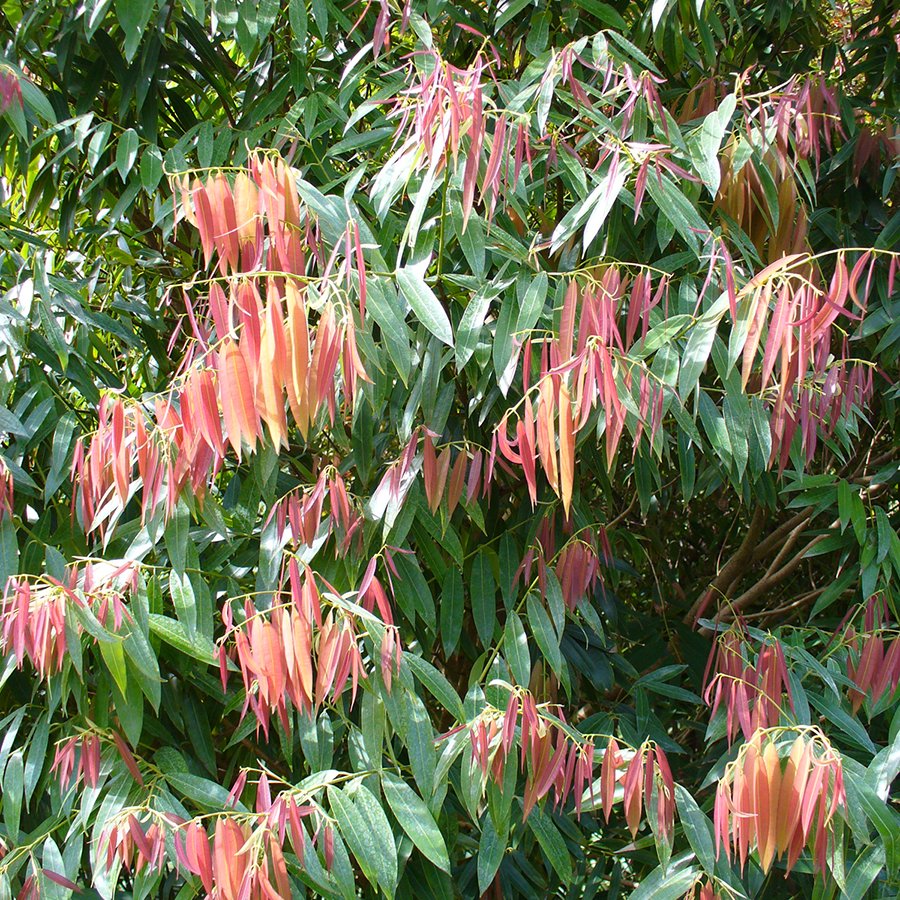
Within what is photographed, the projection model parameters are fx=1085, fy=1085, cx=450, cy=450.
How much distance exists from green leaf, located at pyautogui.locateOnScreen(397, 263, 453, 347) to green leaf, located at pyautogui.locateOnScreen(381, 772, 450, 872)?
1.49ft

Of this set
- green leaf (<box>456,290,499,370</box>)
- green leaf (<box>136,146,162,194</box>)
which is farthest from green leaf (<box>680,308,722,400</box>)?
green leaf (<box>136,146,162,194</box>)

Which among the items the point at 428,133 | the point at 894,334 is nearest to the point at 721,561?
the point at 894,334

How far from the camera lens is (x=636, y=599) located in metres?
2.23

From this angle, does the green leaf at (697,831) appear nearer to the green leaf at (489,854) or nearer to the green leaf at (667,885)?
the green leaf at (667,885)

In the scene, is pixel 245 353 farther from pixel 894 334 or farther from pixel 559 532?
pixel 894 334

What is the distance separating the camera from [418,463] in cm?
120

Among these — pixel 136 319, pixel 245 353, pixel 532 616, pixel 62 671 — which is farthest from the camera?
pixel 136 319

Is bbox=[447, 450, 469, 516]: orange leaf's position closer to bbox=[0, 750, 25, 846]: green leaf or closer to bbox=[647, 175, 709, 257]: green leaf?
bbox=[647, 175, 709, 257]: green leaf

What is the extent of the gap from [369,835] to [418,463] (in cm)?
39

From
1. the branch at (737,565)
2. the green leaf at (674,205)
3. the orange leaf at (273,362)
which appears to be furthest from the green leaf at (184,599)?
the branch at (737,565)

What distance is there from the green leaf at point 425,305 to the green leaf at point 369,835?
0.46 meters

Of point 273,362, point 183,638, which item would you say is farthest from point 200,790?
point 273,362

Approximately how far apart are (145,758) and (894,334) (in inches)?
44.3

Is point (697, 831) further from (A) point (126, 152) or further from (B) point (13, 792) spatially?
(A) point (126, 152)
